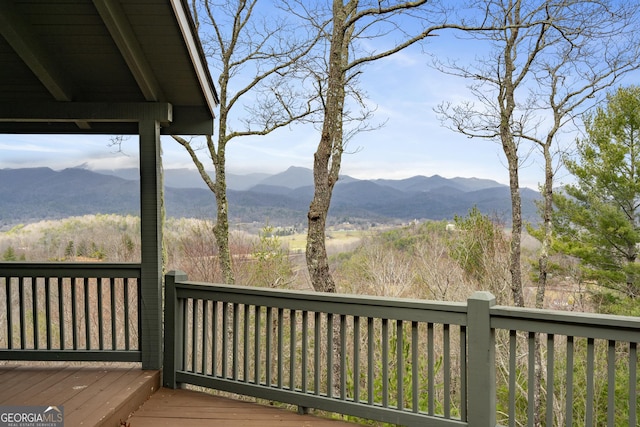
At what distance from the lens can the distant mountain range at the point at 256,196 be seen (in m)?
13.2

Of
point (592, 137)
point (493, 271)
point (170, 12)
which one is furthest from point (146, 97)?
point (592, 137)

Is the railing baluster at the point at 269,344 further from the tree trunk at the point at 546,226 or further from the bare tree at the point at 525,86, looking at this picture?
the tree trunk at the point at 546,226

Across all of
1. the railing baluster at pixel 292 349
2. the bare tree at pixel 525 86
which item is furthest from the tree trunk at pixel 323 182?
the railing baluster at pixel 292 349

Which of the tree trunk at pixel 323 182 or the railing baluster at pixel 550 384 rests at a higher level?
the tree trunk at pixel 323 182

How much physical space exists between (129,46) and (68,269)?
1994mm

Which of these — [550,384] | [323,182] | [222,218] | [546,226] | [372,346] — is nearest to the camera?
[550,384]

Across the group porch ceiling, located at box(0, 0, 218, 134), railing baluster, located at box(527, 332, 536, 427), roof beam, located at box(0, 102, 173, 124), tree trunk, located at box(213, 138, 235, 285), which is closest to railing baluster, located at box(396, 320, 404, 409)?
railing baluster, located at box(527, 332, 536, 427)

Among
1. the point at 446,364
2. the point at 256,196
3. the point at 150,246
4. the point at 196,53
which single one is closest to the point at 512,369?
the point at 446,364

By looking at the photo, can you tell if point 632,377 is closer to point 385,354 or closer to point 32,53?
point 385,354

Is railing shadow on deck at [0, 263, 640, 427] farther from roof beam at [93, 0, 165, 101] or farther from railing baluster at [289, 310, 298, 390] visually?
roof beam at [93, 0, 165, 101]

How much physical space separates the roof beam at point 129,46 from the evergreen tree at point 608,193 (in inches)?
642

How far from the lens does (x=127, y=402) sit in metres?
3.64

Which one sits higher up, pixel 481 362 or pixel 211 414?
pixel 481 362

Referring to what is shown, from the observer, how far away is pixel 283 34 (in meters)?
14.8
